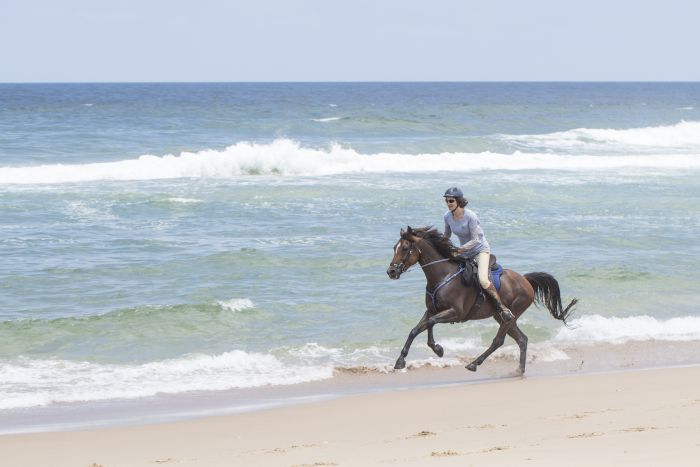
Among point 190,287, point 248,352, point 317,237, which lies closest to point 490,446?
point 248,352

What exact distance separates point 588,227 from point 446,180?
11.3m

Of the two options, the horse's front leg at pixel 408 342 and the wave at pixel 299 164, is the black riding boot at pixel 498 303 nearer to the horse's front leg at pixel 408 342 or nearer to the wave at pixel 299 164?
the horse's front leg at pixel 408 342

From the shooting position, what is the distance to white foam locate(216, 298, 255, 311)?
1487 cm

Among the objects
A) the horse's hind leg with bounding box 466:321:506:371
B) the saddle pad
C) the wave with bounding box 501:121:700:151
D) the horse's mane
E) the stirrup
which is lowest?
the horse's hind leg with bounding box 466:321:506:371

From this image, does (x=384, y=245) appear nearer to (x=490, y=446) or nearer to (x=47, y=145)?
(x=490, y=446)

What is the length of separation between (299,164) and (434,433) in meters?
29.8

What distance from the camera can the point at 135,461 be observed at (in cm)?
820

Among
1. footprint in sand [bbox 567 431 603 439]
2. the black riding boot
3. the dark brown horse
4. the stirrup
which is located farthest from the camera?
the stirrup

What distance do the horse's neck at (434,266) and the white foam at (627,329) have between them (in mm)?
2939

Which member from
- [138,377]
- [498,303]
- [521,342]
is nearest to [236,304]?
[138,377]

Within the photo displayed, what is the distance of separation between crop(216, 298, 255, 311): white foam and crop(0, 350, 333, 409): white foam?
212 centimetres

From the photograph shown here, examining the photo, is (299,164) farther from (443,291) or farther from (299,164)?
(443,291)

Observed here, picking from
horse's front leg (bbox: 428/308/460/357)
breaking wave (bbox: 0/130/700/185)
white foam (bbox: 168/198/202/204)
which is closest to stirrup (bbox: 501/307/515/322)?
horse's front leg (bbox: 428/308/460/357)

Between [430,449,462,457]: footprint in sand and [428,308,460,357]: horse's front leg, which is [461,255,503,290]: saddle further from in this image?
[430,449,462,457]: footprint in sand
